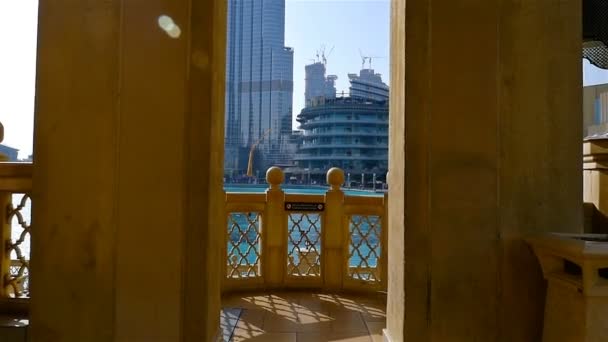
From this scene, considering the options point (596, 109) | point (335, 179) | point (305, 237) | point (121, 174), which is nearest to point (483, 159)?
point (121, 174)

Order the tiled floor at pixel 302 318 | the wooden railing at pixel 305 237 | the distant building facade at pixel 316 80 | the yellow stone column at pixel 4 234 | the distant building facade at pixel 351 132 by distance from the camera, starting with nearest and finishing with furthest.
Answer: the yellow stone column at pixel 4 234 → the tiled floor at pixel 302 318 → the wooden railing at pixel 305 237 → the distant building facade at pixel 351 132 → the distant building facade at pixel 316 80

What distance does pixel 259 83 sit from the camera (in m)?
16.4

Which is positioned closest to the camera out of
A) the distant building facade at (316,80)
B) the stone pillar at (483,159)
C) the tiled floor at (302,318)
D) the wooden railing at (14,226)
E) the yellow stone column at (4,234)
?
the stone pillar at (483,159)

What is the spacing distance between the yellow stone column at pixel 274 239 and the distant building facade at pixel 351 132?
7.41 m

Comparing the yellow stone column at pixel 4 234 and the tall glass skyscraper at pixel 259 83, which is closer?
the yellow stone column at pixel 4 234

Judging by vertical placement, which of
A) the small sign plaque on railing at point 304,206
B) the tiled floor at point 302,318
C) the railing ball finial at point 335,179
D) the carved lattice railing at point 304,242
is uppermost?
the railing ball finial at point 335,179

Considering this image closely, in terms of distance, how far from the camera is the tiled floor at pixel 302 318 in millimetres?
3051

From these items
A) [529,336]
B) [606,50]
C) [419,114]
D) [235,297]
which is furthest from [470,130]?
[235,297]

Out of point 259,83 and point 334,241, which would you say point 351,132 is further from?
point 334,241

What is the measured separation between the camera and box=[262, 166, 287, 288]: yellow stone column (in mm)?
4332

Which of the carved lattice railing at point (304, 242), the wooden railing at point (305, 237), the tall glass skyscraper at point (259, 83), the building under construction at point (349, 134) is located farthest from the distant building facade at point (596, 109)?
the tall glass skyscraper at point (259, 83)

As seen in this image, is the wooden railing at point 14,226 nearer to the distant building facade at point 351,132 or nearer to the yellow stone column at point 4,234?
the yellow stone column at point 4,234

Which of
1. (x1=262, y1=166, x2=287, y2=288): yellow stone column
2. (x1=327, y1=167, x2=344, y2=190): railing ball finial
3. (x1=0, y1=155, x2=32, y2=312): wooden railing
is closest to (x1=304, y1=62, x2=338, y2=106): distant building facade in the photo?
(x1=327, y1=167, x2=344, y2=190): railing ball finial

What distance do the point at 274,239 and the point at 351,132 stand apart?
327 inches
